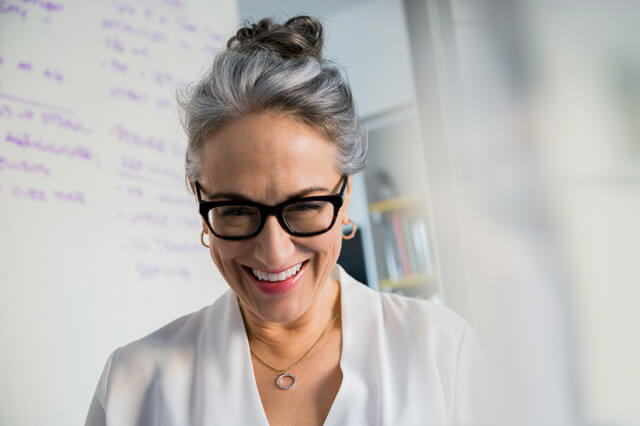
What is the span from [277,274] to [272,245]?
2.3 inches

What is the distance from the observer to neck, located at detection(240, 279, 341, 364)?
92 centimetres

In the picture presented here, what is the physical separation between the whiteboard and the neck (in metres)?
0.43

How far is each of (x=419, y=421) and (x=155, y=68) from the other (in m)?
1.11

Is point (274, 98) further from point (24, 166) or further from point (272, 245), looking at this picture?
point (24, 166)

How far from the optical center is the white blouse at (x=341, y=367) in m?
0.80

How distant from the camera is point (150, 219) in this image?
1.32 m

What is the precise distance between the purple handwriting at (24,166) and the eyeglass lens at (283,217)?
50cm

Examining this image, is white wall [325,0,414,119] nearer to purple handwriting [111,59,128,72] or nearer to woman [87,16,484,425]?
purple handwriting [111,59,128,72]

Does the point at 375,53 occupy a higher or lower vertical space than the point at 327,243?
higher

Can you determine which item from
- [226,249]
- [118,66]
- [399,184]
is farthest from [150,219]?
[399,184]

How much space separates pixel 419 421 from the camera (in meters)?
0.77

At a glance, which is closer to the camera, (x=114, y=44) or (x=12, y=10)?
(x=12, y=10)

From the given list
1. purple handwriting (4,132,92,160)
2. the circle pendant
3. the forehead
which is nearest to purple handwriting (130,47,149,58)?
purple handwriting (4,132,92,160)

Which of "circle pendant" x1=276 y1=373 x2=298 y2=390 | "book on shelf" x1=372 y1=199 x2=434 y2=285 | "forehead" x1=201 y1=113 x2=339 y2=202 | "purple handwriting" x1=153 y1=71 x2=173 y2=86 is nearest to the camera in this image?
"forehead" x1=201 y1=113 x2=339 y2=202
